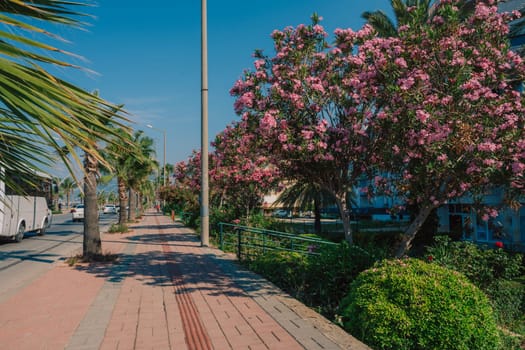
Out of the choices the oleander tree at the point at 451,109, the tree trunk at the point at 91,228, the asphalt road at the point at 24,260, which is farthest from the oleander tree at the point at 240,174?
the oleander tree at the point at 451,109

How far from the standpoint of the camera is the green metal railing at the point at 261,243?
31.0ft

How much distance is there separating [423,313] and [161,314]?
3.76 metres

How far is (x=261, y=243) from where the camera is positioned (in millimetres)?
15398

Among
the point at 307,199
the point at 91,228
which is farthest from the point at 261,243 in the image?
the point at 307,199

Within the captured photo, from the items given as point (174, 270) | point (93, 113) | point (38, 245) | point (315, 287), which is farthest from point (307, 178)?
point (38, 245)

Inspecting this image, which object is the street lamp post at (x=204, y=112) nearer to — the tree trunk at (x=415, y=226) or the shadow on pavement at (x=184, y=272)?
the shadow on pavement at (x=184, y=272)

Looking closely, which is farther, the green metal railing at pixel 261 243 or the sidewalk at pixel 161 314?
→ the green metal railing at pixel 261 243

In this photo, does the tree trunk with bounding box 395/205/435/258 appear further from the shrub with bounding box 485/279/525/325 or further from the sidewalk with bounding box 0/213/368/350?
the sidewalk with bounding box 0/213/368/350

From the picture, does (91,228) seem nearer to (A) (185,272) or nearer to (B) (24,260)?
(B) (24,260)

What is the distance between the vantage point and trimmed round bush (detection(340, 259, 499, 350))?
448 cm

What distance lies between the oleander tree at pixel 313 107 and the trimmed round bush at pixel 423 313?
278 centimetres

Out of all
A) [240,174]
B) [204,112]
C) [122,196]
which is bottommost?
[122,196]

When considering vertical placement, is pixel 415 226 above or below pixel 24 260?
above

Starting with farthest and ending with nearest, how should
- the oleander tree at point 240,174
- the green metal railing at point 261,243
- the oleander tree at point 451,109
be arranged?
the oleander tree at point 240,174 → the green metal railing at point 261,243 → the oleander tree at point 451,109
